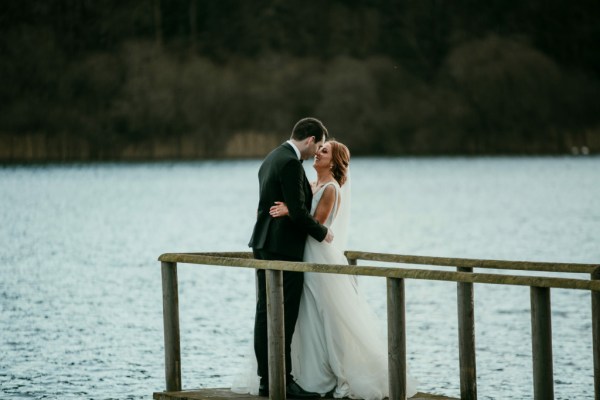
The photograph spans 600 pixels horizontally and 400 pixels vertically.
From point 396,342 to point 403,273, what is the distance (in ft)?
1.79

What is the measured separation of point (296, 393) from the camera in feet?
31.8

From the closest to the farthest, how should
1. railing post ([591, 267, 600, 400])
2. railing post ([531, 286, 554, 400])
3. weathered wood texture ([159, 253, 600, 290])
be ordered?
weathered wood texture ([159, 253, 600, 290]) < railing post ([531, 286, 554, 400]) < railing post ([591, 267, 600, 400])

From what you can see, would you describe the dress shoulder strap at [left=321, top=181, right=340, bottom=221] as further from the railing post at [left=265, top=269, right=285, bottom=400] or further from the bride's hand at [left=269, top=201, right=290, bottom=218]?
the railing post at [left=265, top=269, right=285, bottom=400]

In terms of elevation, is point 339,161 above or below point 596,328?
above

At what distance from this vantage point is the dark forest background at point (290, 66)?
5413 inches

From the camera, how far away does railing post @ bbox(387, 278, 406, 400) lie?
8938 mm

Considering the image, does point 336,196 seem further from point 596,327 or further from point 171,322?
point 596,327

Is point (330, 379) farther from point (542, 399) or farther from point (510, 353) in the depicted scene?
point (510, 353)

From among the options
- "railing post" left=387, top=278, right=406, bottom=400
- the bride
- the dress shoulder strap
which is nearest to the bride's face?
the bride

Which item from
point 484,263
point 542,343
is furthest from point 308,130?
point 542,343

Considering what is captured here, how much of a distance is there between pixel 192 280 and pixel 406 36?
113450 millimetres

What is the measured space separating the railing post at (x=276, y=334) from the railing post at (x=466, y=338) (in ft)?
4.25

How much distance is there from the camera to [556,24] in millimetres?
141250

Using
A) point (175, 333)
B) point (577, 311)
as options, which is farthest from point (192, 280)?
point (175, 333)
